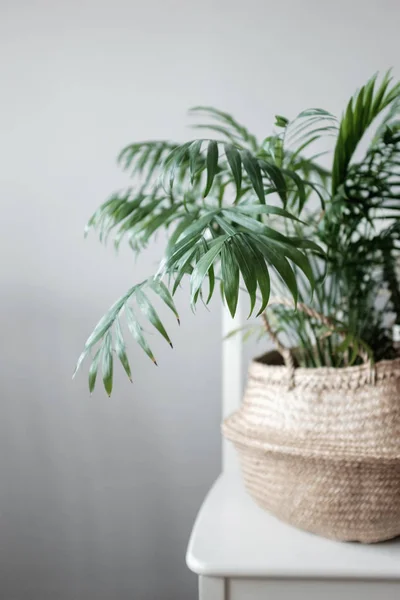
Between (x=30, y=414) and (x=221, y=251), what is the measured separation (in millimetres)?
1018

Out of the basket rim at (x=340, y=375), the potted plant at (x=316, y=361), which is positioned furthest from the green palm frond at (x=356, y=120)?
the basket rim at (x=340, y=375)

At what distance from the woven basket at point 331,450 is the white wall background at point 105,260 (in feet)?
1.89

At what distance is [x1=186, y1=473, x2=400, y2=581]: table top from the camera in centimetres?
85

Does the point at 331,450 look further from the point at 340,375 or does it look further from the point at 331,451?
the point at 340,375

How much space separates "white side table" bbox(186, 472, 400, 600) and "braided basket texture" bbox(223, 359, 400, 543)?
29mm

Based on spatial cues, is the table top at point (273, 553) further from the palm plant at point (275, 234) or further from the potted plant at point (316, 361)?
the palm plant at point (275, 234)

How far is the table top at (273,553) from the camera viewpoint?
85 cm

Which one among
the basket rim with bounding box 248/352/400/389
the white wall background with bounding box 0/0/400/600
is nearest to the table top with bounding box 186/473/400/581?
the basket rim with bounding box 248/352/400/389

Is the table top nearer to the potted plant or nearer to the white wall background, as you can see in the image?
the potted plant

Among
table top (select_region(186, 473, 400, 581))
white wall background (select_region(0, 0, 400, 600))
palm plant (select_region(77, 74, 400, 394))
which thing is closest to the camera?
palm plant (select_region(77, 74, 400, 394))

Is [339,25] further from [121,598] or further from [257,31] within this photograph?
[121,598]

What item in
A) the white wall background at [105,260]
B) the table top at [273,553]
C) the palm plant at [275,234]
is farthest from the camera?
the white wall background at [105,260]

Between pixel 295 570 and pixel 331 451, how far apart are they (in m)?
0.17

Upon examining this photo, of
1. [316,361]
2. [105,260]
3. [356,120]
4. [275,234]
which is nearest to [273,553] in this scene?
[316,361]
